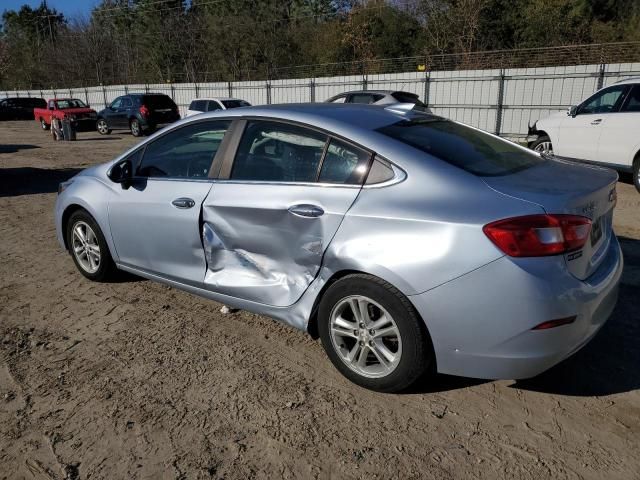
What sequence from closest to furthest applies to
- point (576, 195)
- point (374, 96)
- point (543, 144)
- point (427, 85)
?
point (576, 195) → point (543, 144) → point (374, 96) → point (427, 85)

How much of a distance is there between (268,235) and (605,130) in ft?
24.6

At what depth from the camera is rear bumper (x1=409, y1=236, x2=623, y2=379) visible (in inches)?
97.0

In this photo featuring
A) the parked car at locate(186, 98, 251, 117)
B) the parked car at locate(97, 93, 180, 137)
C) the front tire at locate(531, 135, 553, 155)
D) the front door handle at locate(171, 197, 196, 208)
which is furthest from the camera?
the parked car at locate(97, 93, 180, 137)

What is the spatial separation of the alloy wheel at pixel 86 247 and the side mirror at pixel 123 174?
2.07ft

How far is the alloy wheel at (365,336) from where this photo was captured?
9.43 ft

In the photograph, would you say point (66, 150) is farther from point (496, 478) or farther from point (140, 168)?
point (496, 478)

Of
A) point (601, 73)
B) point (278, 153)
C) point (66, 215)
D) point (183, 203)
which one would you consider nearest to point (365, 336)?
point (278, 153)

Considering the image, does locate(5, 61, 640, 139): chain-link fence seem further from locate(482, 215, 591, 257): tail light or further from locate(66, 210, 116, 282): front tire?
locate(66, 210, 116, 282): front tire

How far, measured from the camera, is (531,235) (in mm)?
2469

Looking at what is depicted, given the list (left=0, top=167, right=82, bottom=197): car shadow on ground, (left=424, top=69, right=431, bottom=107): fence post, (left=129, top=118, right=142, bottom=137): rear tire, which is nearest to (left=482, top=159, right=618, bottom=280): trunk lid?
(left=0, top=167, right=82, bottom=197): car shadow on ground

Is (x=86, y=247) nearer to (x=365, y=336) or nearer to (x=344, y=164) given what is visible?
(x=344, y=164)

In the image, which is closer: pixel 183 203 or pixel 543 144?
pixel 183 203

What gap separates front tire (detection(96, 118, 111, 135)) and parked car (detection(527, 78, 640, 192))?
18.5 meters

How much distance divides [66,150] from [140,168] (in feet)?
47.3
